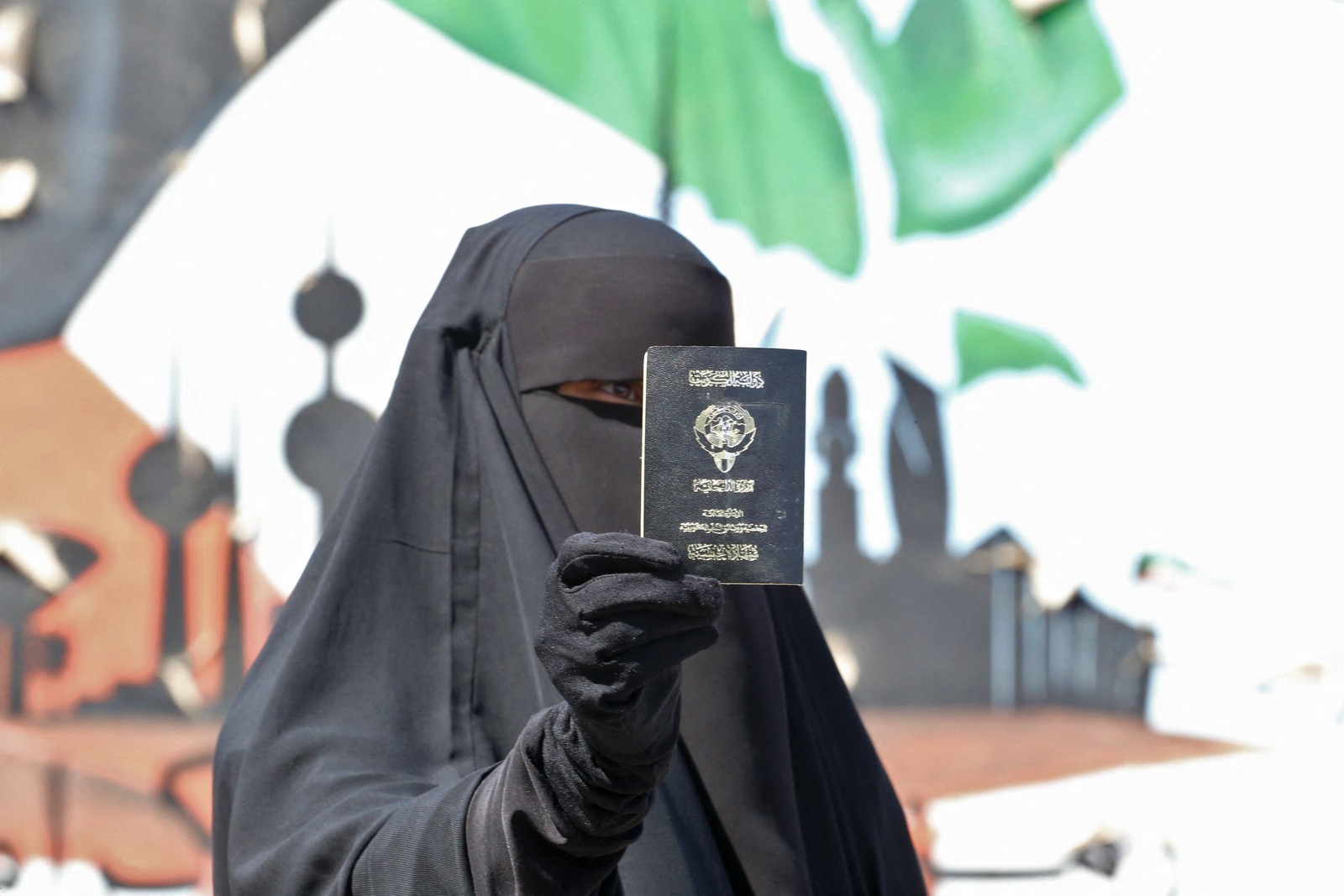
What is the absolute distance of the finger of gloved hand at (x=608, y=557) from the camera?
972mm

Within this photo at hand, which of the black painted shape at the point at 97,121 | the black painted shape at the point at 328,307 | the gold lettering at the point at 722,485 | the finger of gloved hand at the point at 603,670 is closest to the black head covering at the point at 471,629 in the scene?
the finger of gloved hand at the point at 603,670

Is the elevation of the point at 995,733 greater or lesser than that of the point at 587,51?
lesser

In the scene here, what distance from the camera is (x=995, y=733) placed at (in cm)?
281

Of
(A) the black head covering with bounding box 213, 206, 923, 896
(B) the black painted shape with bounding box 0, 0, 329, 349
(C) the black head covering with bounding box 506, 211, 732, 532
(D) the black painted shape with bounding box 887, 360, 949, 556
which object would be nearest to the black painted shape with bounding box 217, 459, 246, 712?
(B) the black painted shape with bounding box 0, 0, 329, 349

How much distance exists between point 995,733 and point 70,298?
2.21m

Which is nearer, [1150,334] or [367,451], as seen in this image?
[367,451]

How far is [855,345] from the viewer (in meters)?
2.81

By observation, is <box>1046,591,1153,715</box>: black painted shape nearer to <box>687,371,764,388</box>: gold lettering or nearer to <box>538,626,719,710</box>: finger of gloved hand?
<box>687,371,764,388</box>: gold lettering

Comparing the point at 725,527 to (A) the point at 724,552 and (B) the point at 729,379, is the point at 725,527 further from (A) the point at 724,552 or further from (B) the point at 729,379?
(B) the point at 729,379

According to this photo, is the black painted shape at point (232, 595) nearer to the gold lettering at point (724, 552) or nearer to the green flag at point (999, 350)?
the green flag at point (999, 350)

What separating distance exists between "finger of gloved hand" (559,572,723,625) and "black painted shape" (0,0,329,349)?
2.04 meters

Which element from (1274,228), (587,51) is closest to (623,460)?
(587,51)

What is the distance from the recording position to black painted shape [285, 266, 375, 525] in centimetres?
261

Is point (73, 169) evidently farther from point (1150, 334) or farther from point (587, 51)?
point (1150, 334)
